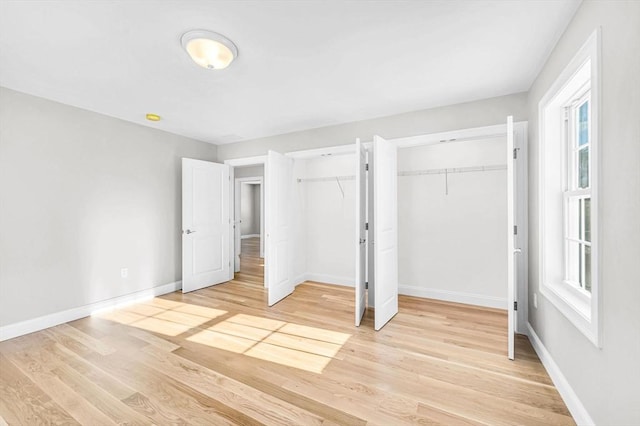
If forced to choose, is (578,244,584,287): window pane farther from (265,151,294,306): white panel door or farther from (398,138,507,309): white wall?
(265,151,294,306): white panel door

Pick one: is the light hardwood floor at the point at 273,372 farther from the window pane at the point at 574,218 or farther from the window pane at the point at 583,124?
the window pane at the point at 583,124

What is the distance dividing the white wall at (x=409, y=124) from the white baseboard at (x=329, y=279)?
2264 millimetres

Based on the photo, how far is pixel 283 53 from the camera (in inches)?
85.6

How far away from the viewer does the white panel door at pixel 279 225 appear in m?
3.82

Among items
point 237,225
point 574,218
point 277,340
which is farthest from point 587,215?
point 237,225

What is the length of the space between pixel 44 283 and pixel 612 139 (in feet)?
16.0

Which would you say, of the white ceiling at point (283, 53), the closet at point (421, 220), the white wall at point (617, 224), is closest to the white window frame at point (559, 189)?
the white wall at point (617, 224)

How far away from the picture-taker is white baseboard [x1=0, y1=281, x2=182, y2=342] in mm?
2801

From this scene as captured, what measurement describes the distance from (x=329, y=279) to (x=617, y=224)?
4.00 m

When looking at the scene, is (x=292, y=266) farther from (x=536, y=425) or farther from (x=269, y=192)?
(x=536, y=425)

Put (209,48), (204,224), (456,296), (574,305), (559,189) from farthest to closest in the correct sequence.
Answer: (204,224), (456,296), (559,189), (209,48), (574,305)

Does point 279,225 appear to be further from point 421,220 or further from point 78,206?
point 78,206

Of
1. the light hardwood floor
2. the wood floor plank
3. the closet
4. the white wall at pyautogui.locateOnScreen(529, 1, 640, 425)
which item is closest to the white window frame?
the white wall at pyautogui.locateOnScreen(529, 1, 640, 425)

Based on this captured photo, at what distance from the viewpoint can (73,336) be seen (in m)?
2.83
